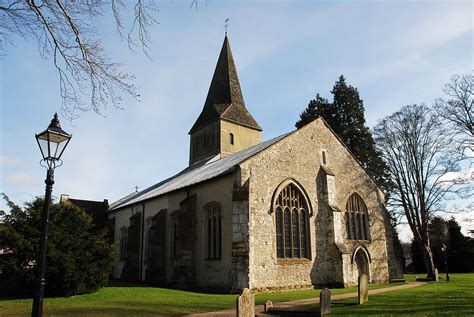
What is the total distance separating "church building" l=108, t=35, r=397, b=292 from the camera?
60.1ft

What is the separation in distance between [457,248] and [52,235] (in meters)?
43.0

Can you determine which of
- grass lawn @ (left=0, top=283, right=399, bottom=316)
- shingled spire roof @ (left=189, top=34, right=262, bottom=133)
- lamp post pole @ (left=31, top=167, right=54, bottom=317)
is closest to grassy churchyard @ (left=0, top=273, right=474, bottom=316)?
grass lawn @ (left=0, top=283, right=399, bottom=316)

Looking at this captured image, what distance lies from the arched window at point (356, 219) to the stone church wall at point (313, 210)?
43 centimetres

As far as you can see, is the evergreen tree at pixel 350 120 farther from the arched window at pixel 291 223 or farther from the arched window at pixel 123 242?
the arched window at pixel 123 242

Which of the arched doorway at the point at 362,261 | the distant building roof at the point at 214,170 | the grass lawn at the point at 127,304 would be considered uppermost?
the distant building roof at the point at 214,170

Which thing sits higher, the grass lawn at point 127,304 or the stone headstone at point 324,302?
the stone headstone at point 324,302

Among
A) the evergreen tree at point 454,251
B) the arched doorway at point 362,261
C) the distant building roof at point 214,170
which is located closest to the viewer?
the distant building roof at point 214,170

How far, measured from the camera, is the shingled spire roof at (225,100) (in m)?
Result: 32.8

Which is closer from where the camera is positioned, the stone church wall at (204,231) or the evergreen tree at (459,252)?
the stone church wall at (204,231)

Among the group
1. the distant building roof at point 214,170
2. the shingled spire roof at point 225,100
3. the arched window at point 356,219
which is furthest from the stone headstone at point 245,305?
the shingled spire roof at point 225,100

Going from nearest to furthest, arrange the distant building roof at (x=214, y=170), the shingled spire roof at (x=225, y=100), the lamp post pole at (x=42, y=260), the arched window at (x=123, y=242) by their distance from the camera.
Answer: the lamp post pole at (x=42, y=260)
the distant building roof at (x=214, y=170)
the arched window at (x=123, y=242)
the shingled spire roof at (x=225, y=100)

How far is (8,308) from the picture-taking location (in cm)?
1317

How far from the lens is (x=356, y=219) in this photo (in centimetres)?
2422

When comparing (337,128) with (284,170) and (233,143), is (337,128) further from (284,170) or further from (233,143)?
(284,170)
